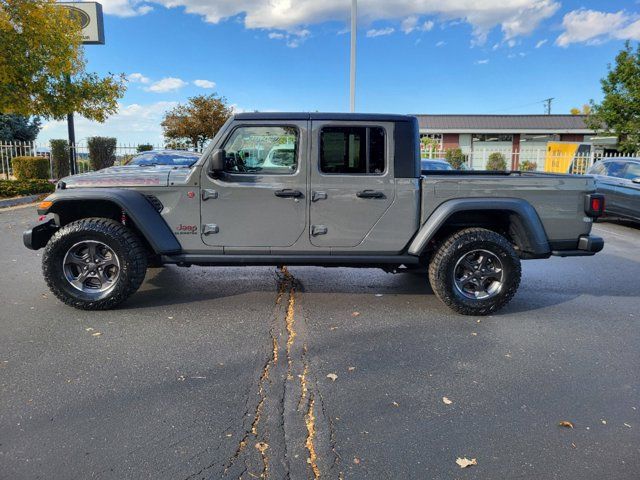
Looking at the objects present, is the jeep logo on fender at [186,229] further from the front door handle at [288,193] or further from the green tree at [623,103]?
the green tree at [623,103]

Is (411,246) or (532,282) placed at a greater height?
(411,246)

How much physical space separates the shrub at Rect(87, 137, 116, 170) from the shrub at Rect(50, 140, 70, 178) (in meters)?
1.92

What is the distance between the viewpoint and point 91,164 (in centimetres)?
2041

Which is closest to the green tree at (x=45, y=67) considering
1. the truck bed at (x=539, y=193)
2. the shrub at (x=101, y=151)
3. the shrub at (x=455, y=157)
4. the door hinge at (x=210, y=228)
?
the shrub at (x=101, y=151)

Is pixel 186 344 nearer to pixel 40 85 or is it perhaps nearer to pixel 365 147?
pixel 365 147

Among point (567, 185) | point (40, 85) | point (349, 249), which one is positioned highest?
point (40, 85)

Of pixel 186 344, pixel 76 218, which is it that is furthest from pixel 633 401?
pixel 76 218

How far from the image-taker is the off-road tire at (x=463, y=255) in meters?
4.65

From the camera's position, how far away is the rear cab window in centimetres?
464

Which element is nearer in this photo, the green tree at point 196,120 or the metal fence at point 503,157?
the metal fence at point 503,157

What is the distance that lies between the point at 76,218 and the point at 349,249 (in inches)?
110

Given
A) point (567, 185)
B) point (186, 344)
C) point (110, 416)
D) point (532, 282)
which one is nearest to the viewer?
point (110, 416)

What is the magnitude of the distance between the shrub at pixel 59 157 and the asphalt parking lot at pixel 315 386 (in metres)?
14.2

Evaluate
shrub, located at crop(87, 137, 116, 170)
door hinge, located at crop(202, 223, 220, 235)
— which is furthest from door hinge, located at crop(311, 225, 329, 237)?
shrub, located at crop(87, 137, 116, 170)
